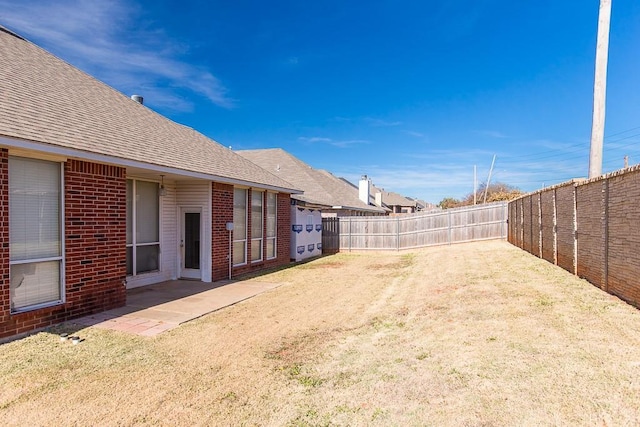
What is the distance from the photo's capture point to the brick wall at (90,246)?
20.4 ft

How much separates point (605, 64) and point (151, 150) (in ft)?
42.3

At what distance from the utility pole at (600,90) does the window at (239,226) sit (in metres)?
10.5

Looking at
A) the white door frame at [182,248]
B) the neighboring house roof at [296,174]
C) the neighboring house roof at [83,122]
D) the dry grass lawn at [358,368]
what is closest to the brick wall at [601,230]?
the dry grass lawn at [358,368]

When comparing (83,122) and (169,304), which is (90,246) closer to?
(169,304)

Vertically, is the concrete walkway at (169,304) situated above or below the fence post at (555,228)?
below

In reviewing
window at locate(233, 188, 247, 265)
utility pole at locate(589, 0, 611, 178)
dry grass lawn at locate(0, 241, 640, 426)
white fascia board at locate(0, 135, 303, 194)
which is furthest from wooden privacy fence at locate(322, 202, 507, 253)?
dry grass lawn at locate(0, 241, 640, 426)

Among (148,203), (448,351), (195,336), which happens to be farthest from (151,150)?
(448,351)

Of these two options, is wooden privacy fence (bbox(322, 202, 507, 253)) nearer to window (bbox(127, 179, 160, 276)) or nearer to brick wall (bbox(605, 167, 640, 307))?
window (bbox(127, 179, 160, 276))

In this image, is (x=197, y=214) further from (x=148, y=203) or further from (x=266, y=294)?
(x=266, y=294)

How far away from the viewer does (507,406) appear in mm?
3314

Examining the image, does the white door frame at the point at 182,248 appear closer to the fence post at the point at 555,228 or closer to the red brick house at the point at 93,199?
the red brick house at the point at 93,199

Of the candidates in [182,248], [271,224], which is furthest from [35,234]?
[271,224]

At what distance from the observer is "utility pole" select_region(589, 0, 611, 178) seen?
10344mm

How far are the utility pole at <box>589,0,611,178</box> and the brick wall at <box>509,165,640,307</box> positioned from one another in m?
1.42
